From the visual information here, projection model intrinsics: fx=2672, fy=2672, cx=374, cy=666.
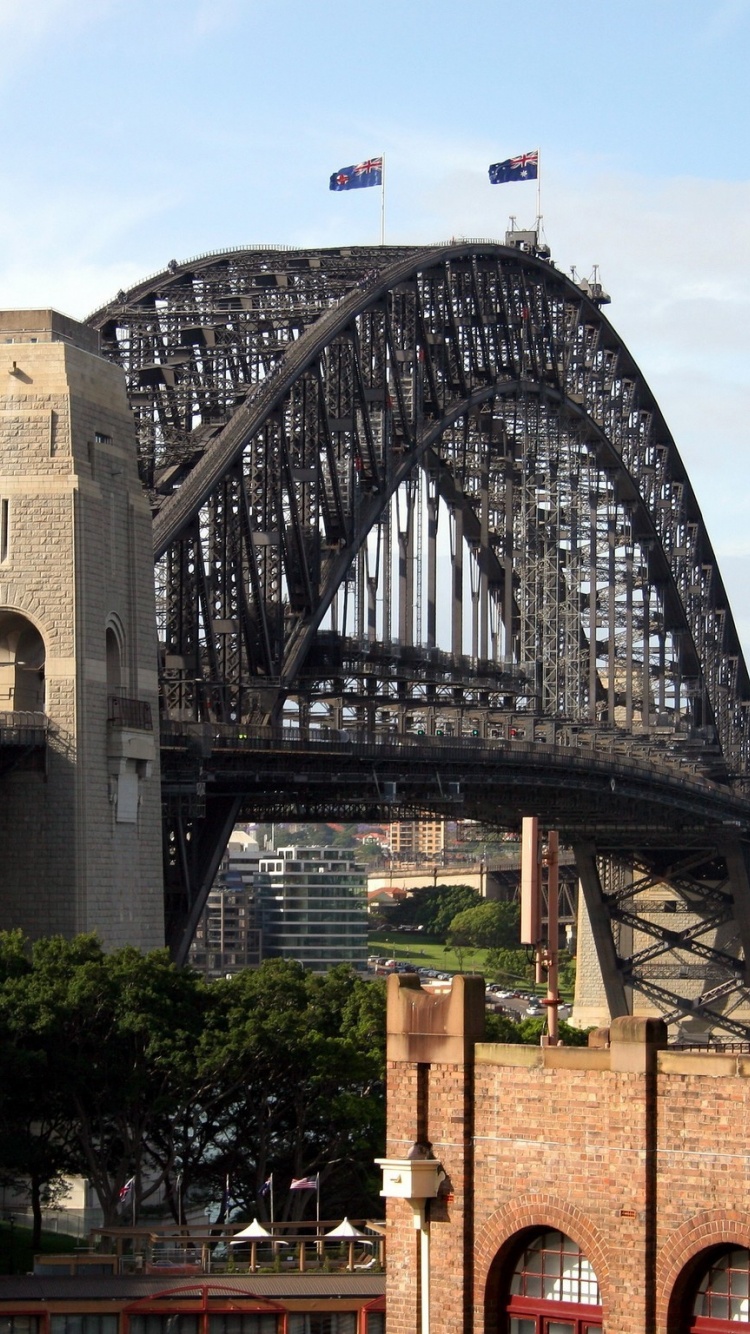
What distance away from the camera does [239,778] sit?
9156 centimetres

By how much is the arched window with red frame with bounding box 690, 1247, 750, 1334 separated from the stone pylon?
131 feet

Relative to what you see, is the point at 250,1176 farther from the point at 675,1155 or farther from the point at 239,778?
the point at 675,1155

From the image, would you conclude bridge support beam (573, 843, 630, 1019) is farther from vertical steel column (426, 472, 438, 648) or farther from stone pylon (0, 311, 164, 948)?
stone pylon (0, 311, 164, 948)

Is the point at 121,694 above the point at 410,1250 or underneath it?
above

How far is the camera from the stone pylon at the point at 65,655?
229 ft

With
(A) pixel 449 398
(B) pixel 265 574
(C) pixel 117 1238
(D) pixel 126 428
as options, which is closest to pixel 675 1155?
(C) pixel 117 1238

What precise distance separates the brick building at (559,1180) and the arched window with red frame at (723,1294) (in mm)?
18

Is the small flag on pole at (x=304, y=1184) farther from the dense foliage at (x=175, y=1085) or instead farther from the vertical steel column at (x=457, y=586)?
the vertical steel column at (x=457, y=586)

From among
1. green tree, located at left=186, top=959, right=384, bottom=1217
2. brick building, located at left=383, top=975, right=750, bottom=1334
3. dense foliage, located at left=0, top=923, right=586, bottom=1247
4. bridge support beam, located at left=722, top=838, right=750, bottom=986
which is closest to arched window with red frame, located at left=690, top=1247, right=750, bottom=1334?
brick building, located at left=383, top=975, right=750, bottom=1334

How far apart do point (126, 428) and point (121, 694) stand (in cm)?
758

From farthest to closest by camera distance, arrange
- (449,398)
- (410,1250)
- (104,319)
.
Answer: (449,398), (104,319), (410,1250)

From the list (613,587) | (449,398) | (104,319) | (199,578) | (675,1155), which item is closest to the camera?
(675,1155)

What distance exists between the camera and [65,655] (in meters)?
69.9

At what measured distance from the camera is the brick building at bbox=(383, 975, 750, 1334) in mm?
30062
